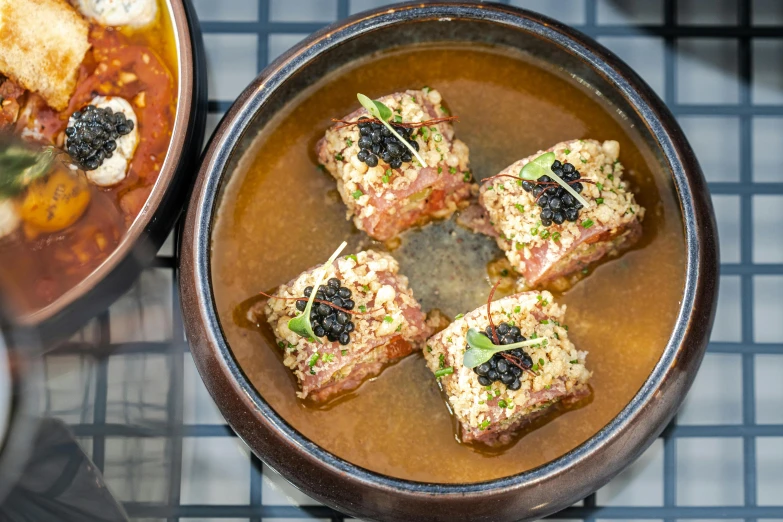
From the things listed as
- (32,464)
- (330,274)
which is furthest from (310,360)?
(32,464)

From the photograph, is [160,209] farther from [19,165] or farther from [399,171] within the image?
[399,171]

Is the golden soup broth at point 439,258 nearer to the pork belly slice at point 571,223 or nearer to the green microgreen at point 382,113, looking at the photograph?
the pork belly slice at point 571,223

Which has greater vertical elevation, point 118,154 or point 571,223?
point 118,154

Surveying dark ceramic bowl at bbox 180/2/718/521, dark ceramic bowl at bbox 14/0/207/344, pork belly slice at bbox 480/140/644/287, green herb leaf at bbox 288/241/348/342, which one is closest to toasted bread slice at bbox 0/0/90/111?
dark ceramic bowl at bbox 14/0/207/344

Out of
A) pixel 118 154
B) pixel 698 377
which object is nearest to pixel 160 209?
pixel 118 154

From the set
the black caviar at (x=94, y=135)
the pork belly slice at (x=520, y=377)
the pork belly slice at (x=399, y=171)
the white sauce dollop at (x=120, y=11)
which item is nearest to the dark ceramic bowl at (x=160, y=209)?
the white sauce dollop at (x=120, y=11)

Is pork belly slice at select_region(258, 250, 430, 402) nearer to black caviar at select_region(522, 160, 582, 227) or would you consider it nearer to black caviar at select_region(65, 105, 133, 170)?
black caviar at select_region(522, 160, 582, 227)
